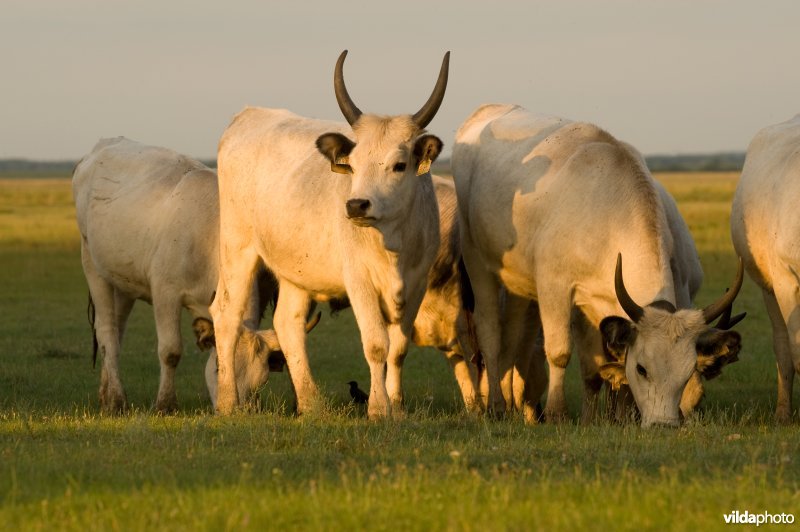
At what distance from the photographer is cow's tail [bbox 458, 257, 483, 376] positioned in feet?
42.1

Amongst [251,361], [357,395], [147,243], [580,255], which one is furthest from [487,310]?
[147,243]

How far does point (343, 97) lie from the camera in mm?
10688

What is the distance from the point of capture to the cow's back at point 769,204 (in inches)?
407

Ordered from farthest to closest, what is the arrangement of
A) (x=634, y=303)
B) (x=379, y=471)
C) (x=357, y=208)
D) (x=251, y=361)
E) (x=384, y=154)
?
(x=251, y=361) < (x=384, y=154) < (x=634, y=303) < (x=357, y=208) < (x=379, y=471)

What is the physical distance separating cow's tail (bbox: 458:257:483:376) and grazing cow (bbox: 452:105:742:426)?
51 cm

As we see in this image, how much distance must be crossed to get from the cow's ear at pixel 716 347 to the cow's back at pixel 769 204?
891mm

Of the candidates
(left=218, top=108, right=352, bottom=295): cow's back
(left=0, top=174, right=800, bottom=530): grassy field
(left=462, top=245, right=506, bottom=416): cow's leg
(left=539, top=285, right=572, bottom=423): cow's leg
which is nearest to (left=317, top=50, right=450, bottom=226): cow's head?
(left=218, top=108, right=352, bottom=295): cow's back

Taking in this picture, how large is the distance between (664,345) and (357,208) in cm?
232

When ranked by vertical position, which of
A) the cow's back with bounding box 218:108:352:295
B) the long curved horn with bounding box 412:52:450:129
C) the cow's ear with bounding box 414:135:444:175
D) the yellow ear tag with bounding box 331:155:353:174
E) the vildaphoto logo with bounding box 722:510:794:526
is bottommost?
the vildaphoto logo with bounding box 722:510:794:526

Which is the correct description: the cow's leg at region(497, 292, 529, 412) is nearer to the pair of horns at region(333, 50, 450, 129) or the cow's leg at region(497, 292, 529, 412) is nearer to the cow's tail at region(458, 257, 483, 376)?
the cow's tail at region(458, 257, 483, 376)

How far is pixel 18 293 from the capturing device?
998 inches

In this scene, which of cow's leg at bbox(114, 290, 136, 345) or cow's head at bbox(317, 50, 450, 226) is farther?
cow's leg at bbox(114, 290, 136, 345)

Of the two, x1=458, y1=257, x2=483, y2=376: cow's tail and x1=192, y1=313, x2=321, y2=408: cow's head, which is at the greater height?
x1=458, y1=257, x2=483, y2=376: cow's tail

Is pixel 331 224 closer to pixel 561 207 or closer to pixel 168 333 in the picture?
pixel 561 207
